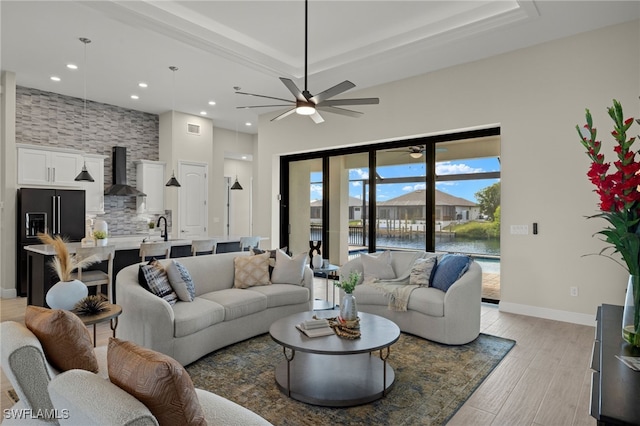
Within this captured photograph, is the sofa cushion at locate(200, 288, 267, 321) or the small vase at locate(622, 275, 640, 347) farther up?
the small vase at locate(622, 275, 640, 347)

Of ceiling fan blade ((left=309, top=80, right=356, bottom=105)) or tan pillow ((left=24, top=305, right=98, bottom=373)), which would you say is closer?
tan pillow ((left=24, top=305, right=98, bottom=373))

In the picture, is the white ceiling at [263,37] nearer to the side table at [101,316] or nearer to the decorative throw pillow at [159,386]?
the side table at [101,316]

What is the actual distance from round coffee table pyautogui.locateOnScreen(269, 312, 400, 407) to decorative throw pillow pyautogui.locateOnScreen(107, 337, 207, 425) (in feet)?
4.40

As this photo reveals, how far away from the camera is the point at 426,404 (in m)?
2.55

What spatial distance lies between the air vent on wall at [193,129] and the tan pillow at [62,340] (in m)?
7.11

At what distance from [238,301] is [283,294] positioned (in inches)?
22.8

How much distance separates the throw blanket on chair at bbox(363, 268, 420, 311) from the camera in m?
3.93

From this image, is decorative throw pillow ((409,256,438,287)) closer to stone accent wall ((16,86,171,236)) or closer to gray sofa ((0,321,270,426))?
gray sofa ((0,321,270,426))

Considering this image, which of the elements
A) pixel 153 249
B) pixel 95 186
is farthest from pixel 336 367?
pixel 95 186

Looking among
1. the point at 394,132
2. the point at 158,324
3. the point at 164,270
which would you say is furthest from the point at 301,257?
the point at 394,132

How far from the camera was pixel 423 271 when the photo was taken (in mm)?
4180

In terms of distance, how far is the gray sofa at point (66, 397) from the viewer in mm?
1085

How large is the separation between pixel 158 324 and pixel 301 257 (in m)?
1.90

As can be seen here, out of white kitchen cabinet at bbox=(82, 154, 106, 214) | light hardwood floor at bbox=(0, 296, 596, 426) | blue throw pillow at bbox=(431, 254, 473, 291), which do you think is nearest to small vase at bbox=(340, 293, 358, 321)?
light hardwood floor at bbox=(0, 296, 596, 426)
